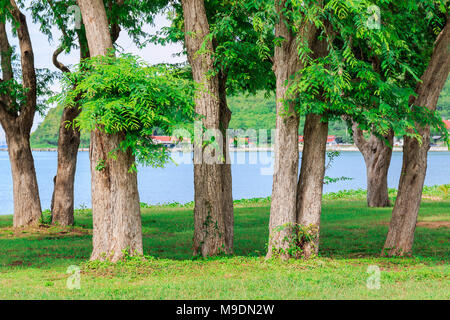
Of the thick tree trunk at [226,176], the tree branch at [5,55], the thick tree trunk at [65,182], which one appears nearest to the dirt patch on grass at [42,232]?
the thick tree trunk at [65,182]

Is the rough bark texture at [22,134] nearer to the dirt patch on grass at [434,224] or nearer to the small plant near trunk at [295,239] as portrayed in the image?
the small plant near trunk at [295,239]

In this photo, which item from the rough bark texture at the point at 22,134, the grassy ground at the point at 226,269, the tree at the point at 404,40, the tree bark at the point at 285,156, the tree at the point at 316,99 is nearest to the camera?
the grassy ground at the point at 226,269

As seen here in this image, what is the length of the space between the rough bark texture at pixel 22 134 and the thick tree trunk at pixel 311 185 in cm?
939

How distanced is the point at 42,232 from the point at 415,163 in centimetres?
1060

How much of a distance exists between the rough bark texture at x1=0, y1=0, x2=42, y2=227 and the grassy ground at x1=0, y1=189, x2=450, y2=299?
0.79 metres

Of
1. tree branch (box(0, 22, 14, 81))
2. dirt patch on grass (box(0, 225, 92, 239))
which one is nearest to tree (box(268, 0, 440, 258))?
dirt patch on grass (box(0, 225, 92, 239))

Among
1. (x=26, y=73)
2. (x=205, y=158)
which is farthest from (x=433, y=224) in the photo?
(x=26, y=73)

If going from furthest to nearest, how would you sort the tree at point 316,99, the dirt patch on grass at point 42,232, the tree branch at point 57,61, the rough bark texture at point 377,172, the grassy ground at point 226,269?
the rough bark texture at point 377,172
the tree branch at point 57,61
the dirt patch on grass at point 42,232
the tree at point 316,99
the grassy ground at point 226,269

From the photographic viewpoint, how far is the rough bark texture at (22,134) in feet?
54.2

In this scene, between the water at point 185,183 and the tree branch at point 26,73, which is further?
the water at point 185,183

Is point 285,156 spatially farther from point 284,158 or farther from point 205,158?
point 205,158

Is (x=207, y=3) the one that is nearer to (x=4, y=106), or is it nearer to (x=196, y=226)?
(x=196, y=226)

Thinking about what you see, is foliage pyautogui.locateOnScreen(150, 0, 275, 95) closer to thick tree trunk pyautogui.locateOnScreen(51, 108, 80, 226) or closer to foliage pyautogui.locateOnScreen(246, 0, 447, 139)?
foliage pyautogui.locateOnScreen(246, 0, 447, 139)

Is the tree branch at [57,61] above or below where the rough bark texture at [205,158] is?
above
